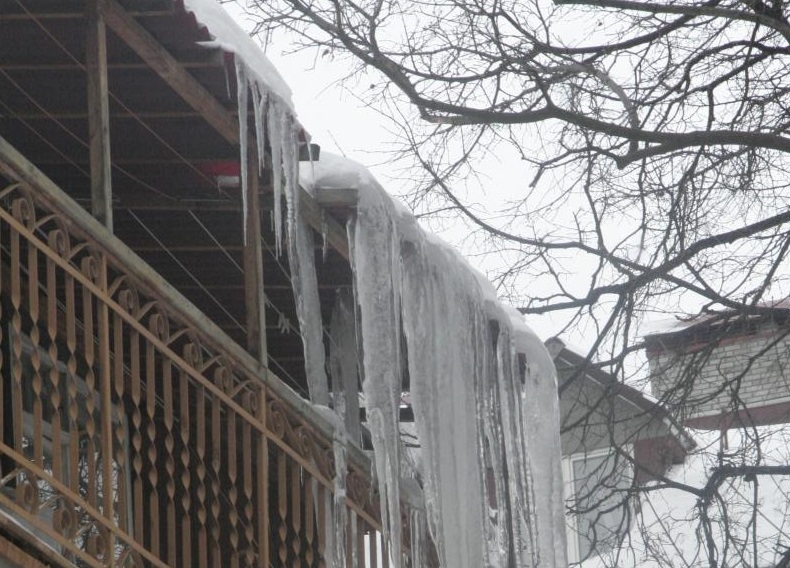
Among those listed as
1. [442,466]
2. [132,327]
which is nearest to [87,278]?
[132,327]

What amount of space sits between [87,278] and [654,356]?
6.50 meters

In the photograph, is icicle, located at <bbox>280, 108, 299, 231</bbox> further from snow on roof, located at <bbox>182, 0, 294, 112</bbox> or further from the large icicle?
the large icicle

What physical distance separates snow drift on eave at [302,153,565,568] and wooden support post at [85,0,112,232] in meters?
1.50

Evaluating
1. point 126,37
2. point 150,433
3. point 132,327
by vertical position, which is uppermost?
point 126,37

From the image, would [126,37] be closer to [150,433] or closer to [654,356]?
[150,433]

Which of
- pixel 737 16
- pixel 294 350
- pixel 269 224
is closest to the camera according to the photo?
pixel 269 224

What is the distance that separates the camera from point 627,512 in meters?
9.92

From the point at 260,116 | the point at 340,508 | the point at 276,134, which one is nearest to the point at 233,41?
the point at 260,116

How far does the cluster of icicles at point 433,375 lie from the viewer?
21.3ft

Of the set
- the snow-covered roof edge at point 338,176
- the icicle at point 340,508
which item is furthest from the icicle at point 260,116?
the icicle at point 340,508

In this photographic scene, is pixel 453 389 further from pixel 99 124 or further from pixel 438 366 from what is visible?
pixel 99 124

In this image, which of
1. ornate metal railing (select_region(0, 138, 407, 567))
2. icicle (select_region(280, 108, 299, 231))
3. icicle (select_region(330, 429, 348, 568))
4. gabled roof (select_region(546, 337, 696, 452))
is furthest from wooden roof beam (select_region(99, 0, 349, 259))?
gabled roof (select_region(546, 337, 696, 452))

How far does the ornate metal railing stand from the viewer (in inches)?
177

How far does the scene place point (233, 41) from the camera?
219 inches
